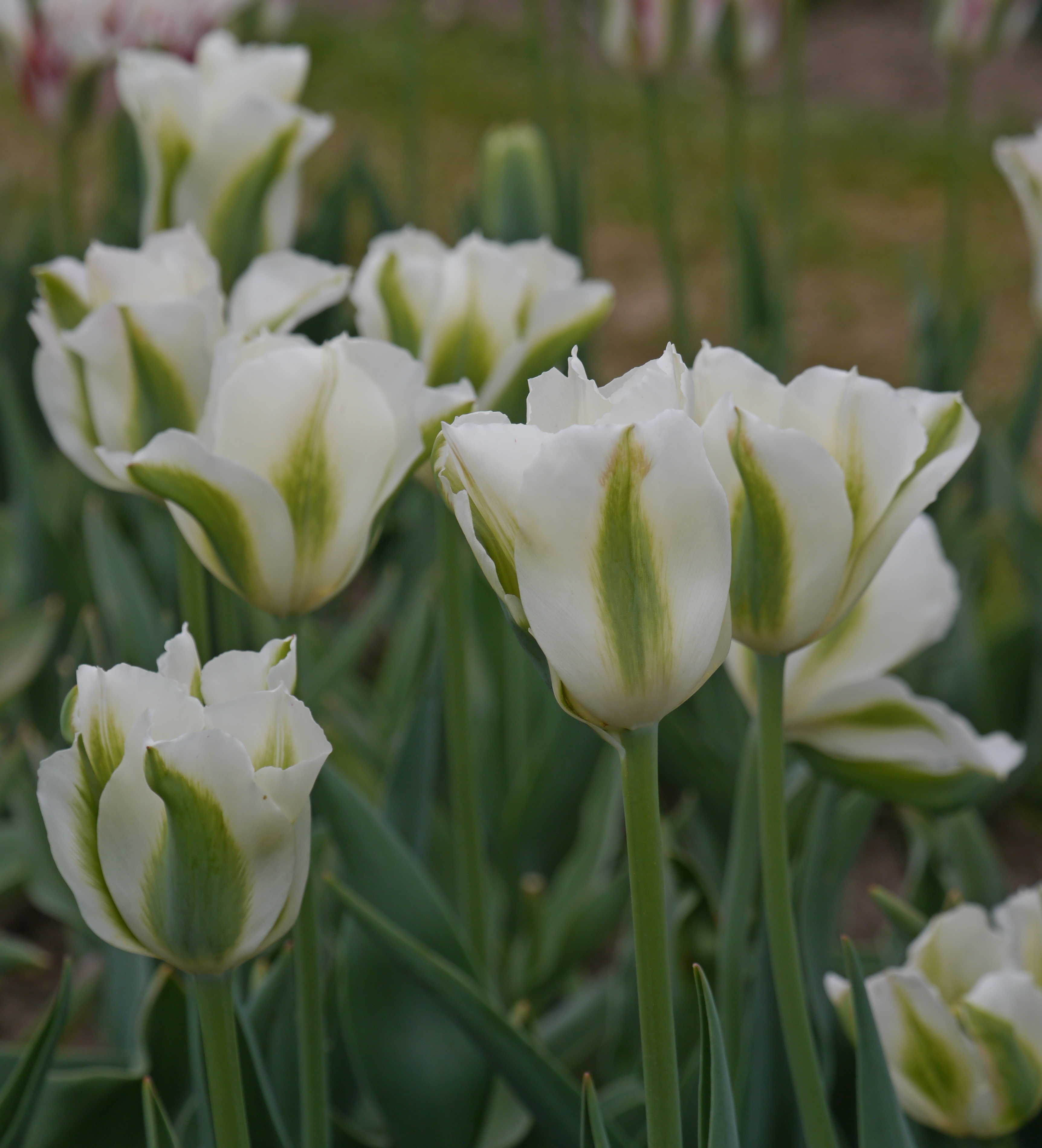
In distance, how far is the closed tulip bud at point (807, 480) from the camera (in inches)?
18.8

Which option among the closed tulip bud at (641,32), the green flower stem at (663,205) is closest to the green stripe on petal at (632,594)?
the green flower stem at (663,205)

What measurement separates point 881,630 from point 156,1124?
36cm

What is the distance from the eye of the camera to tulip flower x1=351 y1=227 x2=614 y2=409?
74cm

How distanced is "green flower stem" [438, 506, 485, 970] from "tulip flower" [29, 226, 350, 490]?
17 centimetres

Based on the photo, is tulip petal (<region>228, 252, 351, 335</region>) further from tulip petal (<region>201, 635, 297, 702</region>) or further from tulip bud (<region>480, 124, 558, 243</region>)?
tulip bud (<region>480, 124, 558, 243</region>)

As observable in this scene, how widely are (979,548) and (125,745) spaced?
3.70 ft

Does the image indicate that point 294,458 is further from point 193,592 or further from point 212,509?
point 193,592

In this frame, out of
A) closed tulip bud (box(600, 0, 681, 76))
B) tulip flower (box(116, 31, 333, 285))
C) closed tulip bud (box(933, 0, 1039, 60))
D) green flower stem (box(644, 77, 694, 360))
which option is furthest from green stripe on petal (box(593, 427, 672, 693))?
closed tulip bud (box(933, 0, 1039, 60))

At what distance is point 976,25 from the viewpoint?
1.73 metres

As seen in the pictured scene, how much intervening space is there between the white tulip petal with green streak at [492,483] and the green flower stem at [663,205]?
3.76 feet

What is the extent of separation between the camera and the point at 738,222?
1607 millimetres

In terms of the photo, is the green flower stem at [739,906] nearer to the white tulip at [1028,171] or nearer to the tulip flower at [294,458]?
the tulip flower at [294,458]

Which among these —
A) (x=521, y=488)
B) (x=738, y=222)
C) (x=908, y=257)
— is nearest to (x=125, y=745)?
(x=521, y=488)

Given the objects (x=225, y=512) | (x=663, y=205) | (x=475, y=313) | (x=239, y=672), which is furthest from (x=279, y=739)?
(x=663, y=205)
